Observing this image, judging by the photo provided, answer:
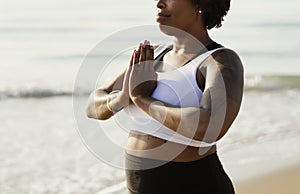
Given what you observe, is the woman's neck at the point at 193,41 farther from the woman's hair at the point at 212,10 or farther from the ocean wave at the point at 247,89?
the ocean wave at the point at 247,89

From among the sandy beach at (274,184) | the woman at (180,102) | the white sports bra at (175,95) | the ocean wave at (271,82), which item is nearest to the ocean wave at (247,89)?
the ocean wave at (271,82)

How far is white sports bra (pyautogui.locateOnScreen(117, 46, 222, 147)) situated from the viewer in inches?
80.0

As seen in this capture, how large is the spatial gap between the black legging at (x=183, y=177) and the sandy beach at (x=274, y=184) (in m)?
2.24

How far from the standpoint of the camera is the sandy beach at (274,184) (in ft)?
14.3

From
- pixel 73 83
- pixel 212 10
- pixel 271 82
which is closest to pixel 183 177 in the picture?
pixel 212 10

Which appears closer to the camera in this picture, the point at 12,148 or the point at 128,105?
the point at 128,105

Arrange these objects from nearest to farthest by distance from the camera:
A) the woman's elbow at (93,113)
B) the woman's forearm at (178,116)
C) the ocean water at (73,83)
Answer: the woman's forearm at (178,116)
the woman's elbow at (93,113)
the ocean water at (73,83)

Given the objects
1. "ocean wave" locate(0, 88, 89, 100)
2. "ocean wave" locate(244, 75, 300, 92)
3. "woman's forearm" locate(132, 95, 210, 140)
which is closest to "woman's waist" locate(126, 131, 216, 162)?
"woman's forearm" locate(132, 95, 210, 140)

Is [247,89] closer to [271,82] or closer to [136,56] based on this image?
[271,82]

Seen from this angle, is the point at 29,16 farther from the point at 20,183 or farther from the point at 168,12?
the point at 168,12

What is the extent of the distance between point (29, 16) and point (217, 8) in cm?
1294

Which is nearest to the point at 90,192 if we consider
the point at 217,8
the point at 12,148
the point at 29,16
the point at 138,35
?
the point at 12,148

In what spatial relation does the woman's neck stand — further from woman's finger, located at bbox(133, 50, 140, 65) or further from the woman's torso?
woman's finger, located at bbox(133, 50, 140, 65)

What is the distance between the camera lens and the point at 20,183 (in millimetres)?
5129
